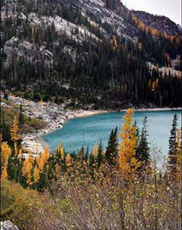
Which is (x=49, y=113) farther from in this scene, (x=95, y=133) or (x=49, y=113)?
(x=95, y=133)

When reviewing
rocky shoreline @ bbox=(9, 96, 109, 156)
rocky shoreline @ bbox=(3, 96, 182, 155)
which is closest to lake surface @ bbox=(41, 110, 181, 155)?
rocky shoreline @ bbox=(3, 96, 182, 155)

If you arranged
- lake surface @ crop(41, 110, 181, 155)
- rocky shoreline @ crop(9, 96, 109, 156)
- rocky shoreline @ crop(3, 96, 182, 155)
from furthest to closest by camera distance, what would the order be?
rocky shoreline @ crop(9, 96, 109, 156), rocky shoreline @ crop(3, 96, 182, 155), lake surface @ crop(41, 110, 181, 155)

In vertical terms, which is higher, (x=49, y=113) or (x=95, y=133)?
(x=49, y=113)

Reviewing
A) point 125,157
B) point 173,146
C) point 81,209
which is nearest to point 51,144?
point 173,146

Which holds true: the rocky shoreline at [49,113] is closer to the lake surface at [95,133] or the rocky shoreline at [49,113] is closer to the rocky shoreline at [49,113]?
the rocky shoreline at [49,113]

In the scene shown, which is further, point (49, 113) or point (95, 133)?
point (49, 113)

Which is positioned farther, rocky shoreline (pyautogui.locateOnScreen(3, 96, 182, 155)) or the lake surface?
rocky shoreline (pyautogui.locateOnScreen(3, 96, 182, 155))

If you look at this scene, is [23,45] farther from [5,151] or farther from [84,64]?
[5,151]

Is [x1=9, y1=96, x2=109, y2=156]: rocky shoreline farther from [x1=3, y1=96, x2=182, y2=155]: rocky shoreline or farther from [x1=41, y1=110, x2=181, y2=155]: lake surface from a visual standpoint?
[x1=41, y1=110, x2=181, y2=155]: lake surface

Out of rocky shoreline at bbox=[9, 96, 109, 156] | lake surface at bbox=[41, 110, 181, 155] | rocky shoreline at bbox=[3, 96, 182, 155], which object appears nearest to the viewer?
lake surface at bbox=[41, 110, 181, 155]

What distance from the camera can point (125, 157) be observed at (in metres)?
23.4

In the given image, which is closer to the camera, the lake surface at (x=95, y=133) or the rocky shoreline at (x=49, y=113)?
the lake surface at (x=95, y=133)

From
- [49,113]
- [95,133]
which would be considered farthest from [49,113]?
[95,133]

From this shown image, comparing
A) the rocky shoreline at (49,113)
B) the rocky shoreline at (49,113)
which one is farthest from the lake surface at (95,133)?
the rocky shoreline at (49,113)
